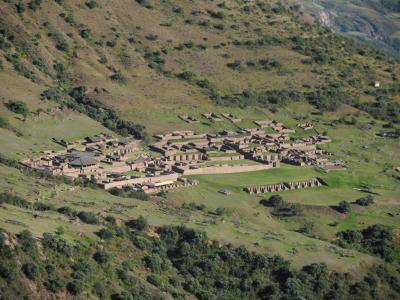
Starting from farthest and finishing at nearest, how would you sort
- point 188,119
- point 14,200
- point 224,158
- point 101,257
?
point 188,119 < point 224,158 < point 14,200 < point 101,257

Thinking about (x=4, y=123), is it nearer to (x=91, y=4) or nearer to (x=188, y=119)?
(x=188, y=119)

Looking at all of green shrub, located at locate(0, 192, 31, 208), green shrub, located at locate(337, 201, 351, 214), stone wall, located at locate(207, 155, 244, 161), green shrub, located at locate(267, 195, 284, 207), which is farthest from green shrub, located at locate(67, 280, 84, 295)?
stone wall, located at locate(207, 155, 244, 161)

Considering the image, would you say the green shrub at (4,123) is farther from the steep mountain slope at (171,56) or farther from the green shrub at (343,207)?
the green shrub at (343,207)

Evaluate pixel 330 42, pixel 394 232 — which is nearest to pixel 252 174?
pixel 394 232

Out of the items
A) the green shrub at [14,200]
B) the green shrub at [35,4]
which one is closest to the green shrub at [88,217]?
the green shrub at [14,200]

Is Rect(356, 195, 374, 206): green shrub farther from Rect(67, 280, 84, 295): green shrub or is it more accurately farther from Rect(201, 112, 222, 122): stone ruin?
Rect(67, 280, 84, 295): green shrub

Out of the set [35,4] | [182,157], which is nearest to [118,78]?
[35,4]

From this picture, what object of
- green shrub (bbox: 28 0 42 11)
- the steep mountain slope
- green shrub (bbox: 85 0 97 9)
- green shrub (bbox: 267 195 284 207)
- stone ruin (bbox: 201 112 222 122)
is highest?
green shrub (bbox: 85 0 97 9)
